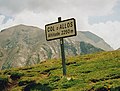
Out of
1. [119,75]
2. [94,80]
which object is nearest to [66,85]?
[94,80]

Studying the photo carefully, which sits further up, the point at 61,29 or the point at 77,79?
the point at 61,29

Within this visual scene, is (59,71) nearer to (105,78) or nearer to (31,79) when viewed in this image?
(31,79)

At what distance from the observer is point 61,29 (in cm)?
3006

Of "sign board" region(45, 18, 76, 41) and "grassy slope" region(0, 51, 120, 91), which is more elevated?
"sign board" region(45, 18, 76, 41)

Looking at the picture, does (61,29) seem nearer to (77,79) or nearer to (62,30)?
(62,30)

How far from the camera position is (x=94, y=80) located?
24.0m

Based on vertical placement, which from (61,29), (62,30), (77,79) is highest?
(61,29)

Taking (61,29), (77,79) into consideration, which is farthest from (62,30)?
(77,79)

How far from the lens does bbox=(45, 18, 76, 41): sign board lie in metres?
29.2

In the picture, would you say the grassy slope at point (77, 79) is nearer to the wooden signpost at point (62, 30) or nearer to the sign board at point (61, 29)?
the wooden signpost at point (62, 30)

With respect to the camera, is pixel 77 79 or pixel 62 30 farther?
pixel 62 30

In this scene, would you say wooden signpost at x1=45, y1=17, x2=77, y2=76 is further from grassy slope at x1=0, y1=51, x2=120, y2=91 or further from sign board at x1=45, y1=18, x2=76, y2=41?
grassy slope at x1=0, y1=51, x2=120, y2=91

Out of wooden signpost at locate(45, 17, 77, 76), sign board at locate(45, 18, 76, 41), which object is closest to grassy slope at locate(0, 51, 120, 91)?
wooden signpost at locate(45, 17, 77, 76)

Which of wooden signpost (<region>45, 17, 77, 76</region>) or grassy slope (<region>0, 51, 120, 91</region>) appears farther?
wooden signpost (<region>45, 17, 77, 76</region>)
